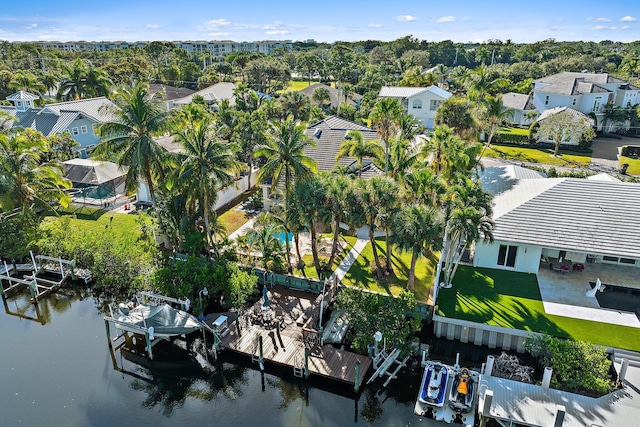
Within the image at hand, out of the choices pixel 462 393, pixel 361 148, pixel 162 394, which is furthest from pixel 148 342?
pixel 361 148

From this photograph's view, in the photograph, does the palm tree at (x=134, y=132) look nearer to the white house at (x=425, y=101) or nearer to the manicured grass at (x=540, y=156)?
the manicured grass at (x=540, y=156)

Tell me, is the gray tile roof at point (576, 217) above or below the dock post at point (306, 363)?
above

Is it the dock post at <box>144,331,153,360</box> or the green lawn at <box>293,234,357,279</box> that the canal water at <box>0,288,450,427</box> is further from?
the green lawn at <box>293,234,357,279</box>

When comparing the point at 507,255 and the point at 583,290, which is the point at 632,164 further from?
the point at 507,255

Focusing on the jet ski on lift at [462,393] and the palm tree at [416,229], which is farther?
the palm tree at [416,229]

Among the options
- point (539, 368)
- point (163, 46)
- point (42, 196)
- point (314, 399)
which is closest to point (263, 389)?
point (314, 399)

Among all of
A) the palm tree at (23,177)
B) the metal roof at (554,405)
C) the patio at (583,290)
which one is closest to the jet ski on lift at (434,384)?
the metal roof at (554,405)

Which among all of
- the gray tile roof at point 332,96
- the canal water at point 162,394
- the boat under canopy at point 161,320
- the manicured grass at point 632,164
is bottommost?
the canal water at point 162,394
